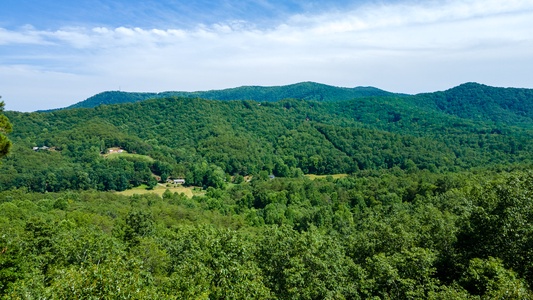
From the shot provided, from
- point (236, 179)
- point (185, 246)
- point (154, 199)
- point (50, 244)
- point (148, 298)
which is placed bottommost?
point (236, 179)

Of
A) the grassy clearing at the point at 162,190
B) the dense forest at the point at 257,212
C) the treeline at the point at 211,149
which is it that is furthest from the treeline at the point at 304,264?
the treeline at the point at 211,149

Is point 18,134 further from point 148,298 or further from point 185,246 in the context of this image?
point 148,298

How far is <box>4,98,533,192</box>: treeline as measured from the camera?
117 meters

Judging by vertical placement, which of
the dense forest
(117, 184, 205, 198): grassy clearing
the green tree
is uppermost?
the green tree

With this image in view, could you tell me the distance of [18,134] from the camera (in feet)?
493

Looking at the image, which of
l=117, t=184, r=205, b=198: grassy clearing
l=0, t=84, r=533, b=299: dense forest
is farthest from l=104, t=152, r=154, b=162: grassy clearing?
l=117, t=184, r=205, b=198: grassy clearing

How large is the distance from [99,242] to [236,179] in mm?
104995

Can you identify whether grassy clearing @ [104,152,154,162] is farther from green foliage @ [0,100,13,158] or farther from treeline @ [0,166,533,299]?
green foliage @ [0,100,13,158]

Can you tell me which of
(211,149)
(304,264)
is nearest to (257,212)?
(304,264)

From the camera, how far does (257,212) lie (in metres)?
78.6

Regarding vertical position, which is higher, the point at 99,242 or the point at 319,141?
the point at 99,242

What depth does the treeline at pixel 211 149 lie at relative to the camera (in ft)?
383

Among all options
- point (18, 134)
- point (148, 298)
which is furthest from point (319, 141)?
point (148, 298)

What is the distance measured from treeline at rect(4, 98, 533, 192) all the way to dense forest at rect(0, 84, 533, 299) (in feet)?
2.81
